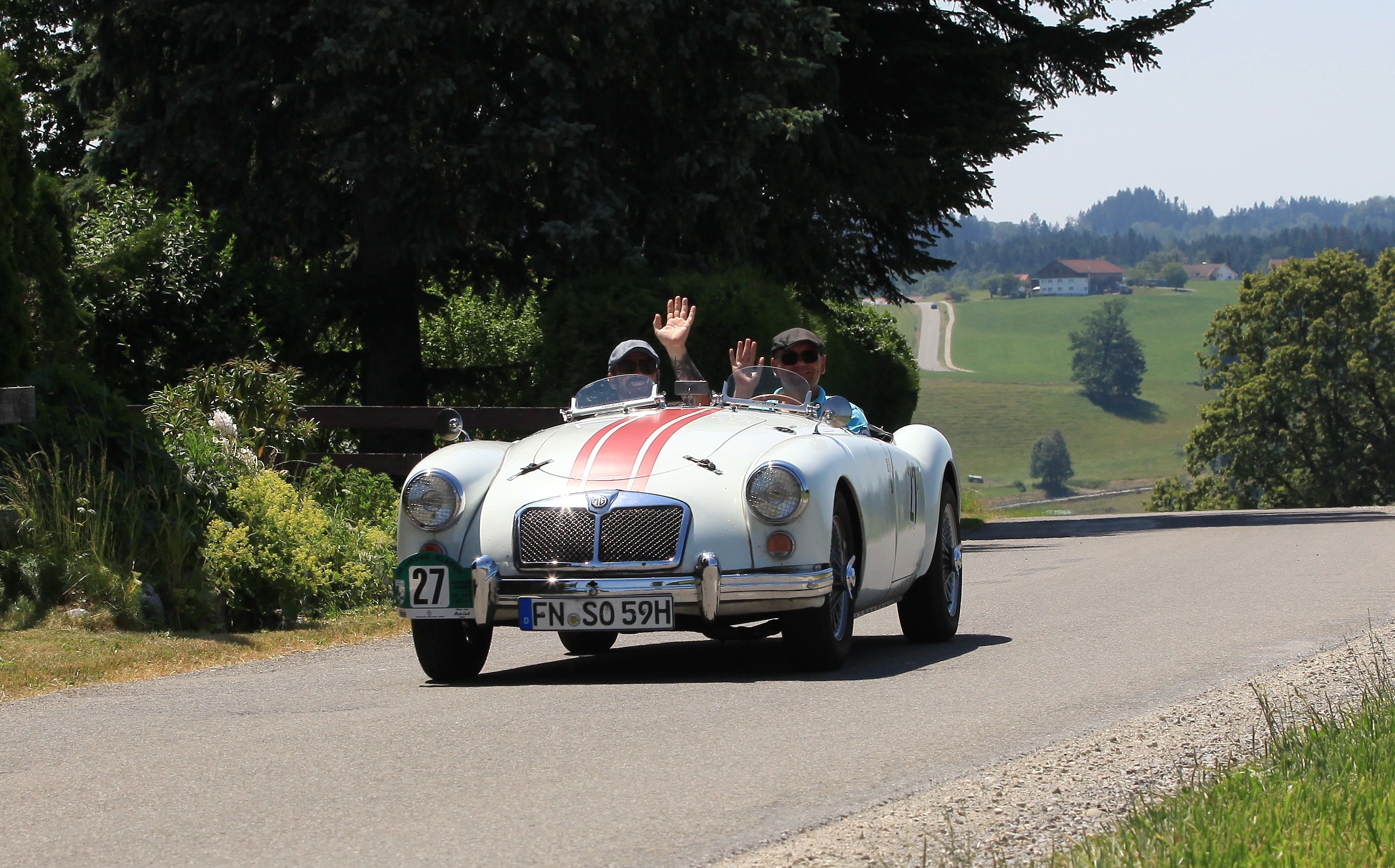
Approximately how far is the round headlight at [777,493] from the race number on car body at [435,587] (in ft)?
4.24

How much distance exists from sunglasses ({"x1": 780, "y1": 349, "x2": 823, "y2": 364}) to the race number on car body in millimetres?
2819

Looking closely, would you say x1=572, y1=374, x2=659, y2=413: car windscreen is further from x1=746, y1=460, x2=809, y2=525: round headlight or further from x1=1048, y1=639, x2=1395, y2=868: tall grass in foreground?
x1=1048, y1=639, x2=1395, y2=868: tall grass in foreground

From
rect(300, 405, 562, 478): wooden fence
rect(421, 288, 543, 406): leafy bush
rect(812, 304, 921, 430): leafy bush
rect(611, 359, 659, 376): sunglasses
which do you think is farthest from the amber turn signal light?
rect(421, 288, 543, 406): leafy bush

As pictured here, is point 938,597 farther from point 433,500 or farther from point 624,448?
point 433,500

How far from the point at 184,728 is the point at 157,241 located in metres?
12.4

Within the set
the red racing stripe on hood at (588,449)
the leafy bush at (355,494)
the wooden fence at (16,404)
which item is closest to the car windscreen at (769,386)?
the red racing stripe on hood at (588,449)

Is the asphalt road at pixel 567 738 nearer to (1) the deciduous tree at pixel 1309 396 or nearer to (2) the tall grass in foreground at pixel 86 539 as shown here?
(2) the tall grass in foreground at pixel 86 539

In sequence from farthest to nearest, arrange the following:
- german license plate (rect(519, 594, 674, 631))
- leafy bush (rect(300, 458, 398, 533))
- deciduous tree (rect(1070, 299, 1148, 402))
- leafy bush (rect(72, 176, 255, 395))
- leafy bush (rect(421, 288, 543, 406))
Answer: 1. deciduous tree (rect(1070, 299, 1148, 402))
2. leafy bush (rect(421, 288, 543, 406))
3. leafy bush (rect(72, 176, 255, 395))
4. leafy bush (rect(300, 458, 398, 533))
5. german license plate (rect(519, 594, 674, 631))

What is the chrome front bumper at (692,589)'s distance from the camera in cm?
735

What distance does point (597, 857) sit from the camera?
4227 mm

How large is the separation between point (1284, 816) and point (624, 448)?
410cm

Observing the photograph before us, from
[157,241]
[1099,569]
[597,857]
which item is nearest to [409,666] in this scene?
[597,857]

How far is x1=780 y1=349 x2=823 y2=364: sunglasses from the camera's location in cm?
982

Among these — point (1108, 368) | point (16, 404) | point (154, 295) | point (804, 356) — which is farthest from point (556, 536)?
point (1108, 368)
